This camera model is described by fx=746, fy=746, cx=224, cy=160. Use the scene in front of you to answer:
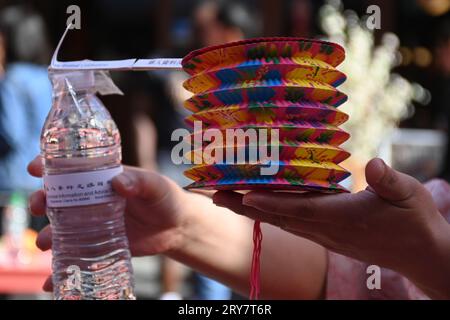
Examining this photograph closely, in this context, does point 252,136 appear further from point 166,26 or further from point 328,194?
point 166,26

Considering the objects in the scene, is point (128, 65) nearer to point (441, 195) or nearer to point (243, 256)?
point (243, 256)

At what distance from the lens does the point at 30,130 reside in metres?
4.05

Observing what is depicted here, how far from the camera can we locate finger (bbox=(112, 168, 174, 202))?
137 centimetres

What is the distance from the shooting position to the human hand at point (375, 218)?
1157 millimetres

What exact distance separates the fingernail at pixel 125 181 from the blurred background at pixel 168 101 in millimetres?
1388

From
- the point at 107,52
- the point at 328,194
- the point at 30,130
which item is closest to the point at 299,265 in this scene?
the point at 328,194

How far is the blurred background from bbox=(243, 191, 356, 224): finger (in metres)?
1.57

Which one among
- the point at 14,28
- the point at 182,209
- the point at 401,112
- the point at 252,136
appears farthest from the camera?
the point at 401,112

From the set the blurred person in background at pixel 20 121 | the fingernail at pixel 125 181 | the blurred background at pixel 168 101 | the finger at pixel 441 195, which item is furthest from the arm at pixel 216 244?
the blurred person in background at pixel 20 121

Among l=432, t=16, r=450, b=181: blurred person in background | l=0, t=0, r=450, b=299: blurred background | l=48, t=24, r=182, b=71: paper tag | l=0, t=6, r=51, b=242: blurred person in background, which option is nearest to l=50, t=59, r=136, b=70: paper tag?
l=48, t=24, r=182, b=71: paper tag

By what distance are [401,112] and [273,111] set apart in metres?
4.08

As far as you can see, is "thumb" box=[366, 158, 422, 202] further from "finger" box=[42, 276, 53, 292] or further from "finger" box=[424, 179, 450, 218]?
"finger" box=[42, 276, 53, 292]

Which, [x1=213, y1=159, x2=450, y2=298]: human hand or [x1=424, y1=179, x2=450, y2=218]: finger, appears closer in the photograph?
[x1=213, y1=159, x2=450, y2=298]: human hand

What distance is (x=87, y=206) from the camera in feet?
4.39
